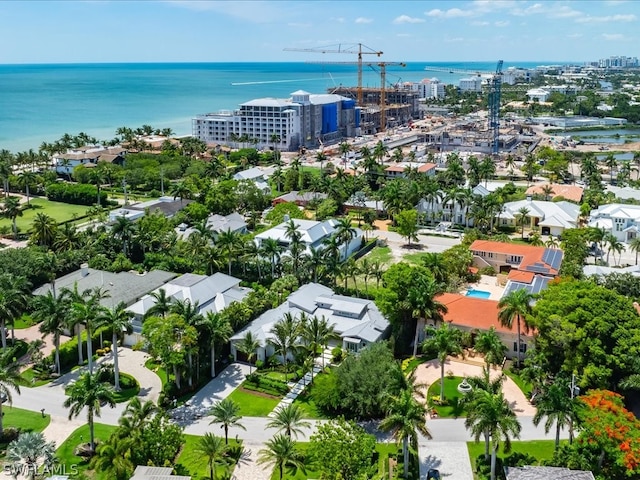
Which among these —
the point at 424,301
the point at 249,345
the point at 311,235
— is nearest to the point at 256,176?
the point at 311,235

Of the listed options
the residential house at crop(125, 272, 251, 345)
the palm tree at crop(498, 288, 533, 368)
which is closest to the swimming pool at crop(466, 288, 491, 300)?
the palm tree at crop(498, 288, 533, 368)

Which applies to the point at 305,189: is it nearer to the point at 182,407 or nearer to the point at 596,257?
the point at 596,257

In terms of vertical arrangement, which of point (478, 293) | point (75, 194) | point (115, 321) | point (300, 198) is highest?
point (115, 321)

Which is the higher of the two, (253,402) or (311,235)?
(311,235)

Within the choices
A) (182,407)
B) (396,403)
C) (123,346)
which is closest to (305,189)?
(123,346)

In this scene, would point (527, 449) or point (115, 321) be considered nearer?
point (527, 449)

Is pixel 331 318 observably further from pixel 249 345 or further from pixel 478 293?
pixel 478 293

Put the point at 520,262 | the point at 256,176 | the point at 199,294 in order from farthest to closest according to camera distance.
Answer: the point at 256,176, the point at 520,262, the point at 199,294
